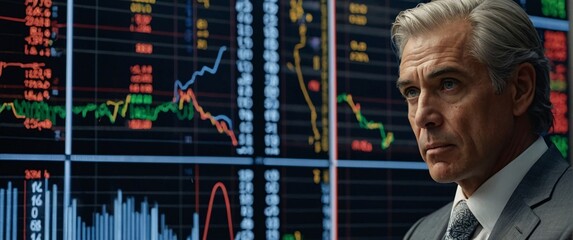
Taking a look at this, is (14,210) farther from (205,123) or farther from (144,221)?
(205,123)

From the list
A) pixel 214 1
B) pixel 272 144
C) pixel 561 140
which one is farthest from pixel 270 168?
pixel 561 140

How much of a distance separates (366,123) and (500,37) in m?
1.32

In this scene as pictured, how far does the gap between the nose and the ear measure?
0.15m

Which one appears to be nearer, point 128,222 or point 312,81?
point 128,222

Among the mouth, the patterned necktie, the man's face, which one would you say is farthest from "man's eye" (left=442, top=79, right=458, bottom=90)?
the patterned necktie

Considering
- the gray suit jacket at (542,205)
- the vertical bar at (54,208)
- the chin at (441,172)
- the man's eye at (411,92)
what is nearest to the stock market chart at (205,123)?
the vertical bar at (54,208)

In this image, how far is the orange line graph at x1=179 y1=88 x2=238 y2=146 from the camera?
2.82m

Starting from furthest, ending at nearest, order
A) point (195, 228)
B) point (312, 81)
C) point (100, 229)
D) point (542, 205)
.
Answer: point (312, 81) → point (195, 228) → point (100, 229) → point (542, 205)

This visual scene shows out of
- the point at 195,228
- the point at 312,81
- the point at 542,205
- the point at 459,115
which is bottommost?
the point at 195,228

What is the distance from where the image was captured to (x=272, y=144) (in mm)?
2998

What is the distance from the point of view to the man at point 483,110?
1874mm

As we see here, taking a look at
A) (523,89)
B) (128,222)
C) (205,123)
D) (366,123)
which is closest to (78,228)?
(128,222)

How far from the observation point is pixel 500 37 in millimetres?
1877

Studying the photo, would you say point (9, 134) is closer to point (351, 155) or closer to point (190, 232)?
point (190, 232)
